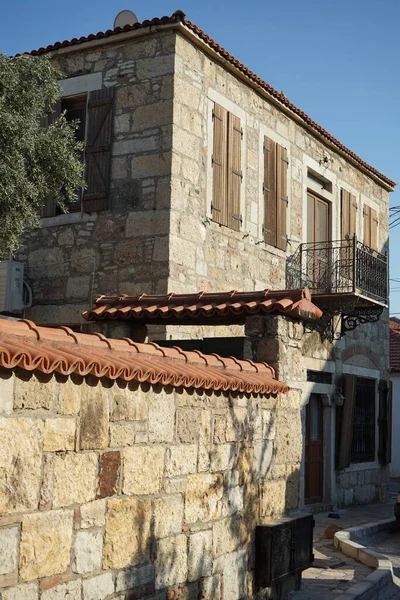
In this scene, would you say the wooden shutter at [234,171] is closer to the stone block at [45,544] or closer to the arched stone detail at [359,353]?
the arched stone detail at [359,353]

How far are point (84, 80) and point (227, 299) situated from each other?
5446 mm

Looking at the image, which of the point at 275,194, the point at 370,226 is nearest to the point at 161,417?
the point at 275,194

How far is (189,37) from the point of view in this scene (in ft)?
37.3

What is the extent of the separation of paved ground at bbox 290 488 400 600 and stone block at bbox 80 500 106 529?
3270mm

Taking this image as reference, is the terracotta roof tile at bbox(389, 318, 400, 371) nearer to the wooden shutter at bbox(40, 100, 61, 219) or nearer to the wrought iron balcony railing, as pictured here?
the wrought iron balcony railing

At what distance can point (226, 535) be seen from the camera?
259 inches

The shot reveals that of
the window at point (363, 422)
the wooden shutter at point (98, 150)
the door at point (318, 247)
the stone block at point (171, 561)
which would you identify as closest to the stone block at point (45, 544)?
the stone block at point (171, 561)

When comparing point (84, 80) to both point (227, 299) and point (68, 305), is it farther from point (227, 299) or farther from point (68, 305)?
point (227, 299)

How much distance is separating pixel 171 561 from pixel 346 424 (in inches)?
386

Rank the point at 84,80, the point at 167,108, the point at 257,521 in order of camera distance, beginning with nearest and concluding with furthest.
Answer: the point at 257,521 → the point at 167,108 → the point at 84,80

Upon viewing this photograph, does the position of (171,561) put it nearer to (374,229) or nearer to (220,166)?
(220,166)

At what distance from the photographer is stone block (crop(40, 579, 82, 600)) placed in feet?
14.5

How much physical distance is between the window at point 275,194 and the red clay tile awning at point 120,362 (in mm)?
6069

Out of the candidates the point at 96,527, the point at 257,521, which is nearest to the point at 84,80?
the point at 257,521
